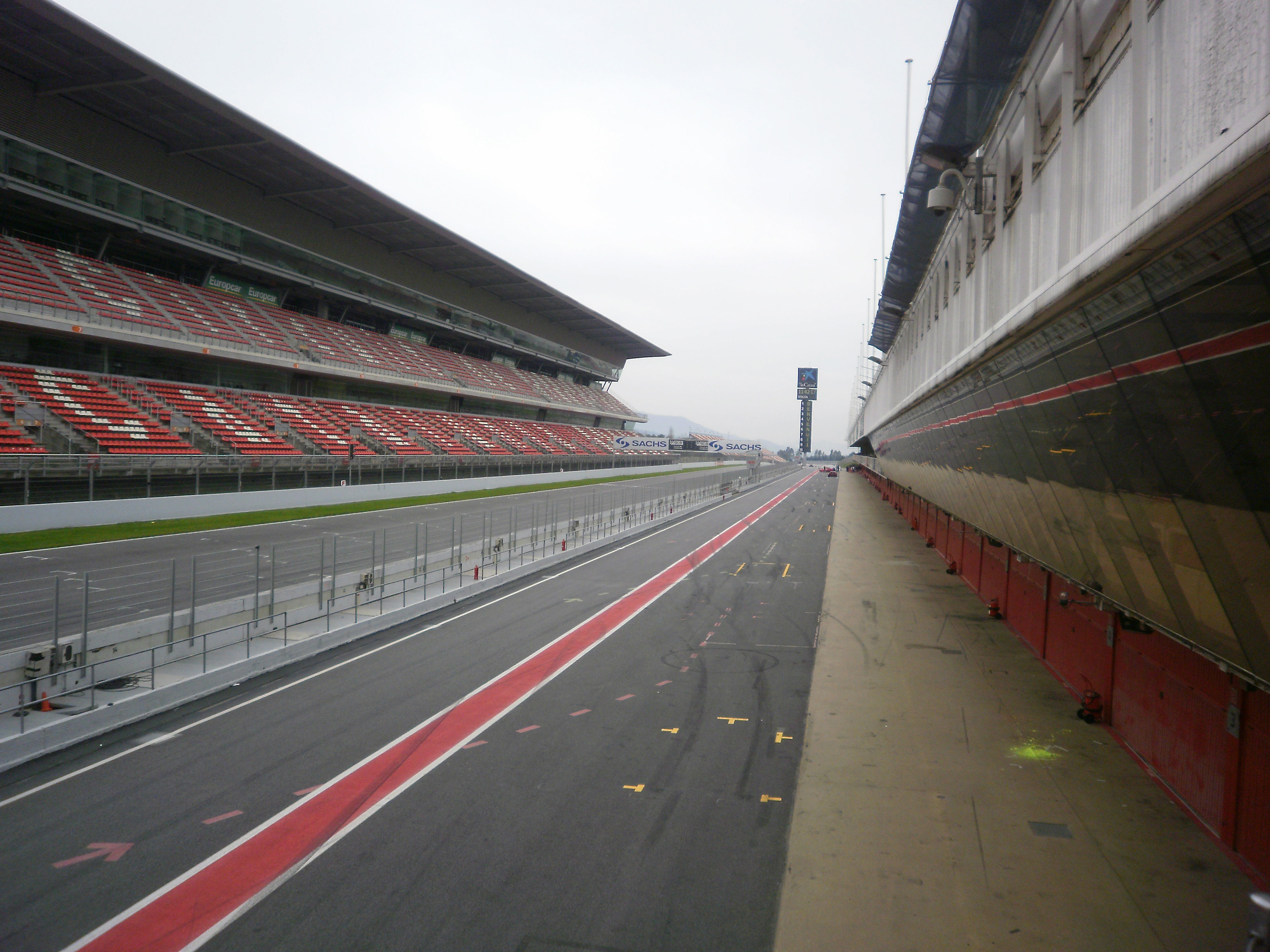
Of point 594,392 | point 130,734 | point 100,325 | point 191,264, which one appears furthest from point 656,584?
point 594,392

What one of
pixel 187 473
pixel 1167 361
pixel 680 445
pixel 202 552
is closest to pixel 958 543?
pixel 1167 361

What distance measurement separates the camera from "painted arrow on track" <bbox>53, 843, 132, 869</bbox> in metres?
6.10

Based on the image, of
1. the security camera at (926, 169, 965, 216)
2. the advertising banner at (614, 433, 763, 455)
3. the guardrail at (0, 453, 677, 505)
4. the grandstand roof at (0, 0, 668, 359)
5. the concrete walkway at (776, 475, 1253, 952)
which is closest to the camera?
the concrete walkway at (776, 475, 1253, 952)

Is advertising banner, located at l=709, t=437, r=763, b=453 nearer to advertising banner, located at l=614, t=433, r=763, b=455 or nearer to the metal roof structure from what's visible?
advertising banner, located at l=614, t=433, r=763, b=455

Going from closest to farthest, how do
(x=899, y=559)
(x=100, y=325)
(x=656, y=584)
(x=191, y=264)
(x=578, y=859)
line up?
(x=578, y=859) → (x=656, y=584) → (x=899, y=559) → (x=100, y=325) → (x=191, y=264)

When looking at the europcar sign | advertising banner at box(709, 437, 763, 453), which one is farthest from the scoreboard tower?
the europcar sign

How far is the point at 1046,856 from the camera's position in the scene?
20.3ft

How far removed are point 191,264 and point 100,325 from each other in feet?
41.7

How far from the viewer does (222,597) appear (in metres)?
13.3

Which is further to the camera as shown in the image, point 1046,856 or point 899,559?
point 899,559

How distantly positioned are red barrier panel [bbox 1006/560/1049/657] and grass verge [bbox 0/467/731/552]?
80.5 feet

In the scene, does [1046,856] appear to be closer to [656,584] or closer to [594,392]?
[656,584]

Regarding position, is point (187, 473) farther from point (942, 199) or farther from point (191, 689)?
point (942, 199)

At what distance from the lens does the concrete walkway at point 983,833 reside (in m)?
5.23
